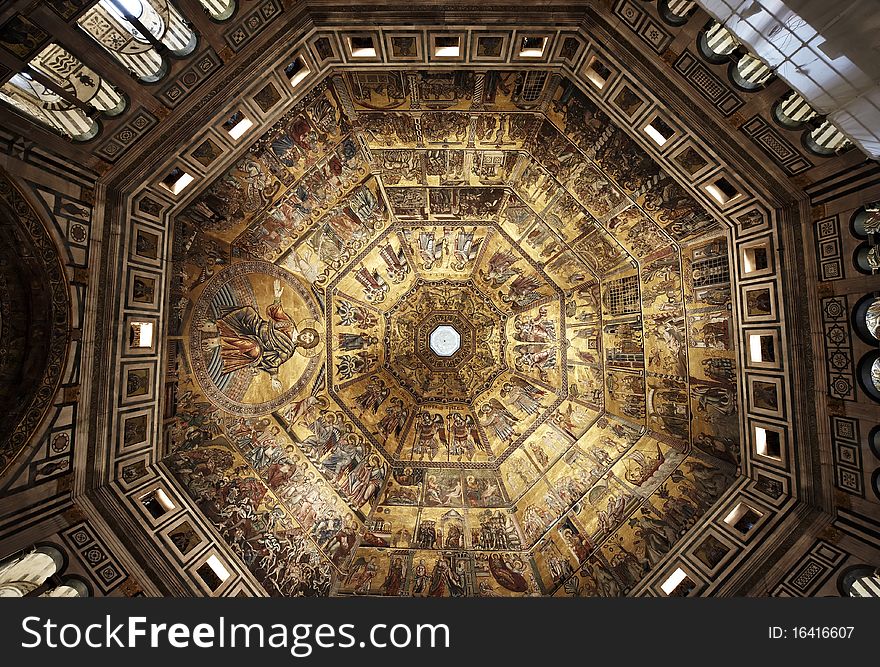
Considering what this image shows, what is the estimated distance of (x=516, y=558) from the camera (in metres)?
12.5

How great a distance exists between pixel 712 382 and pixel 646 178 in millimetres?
5100

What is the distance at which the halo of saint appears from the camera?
1105 centimetres

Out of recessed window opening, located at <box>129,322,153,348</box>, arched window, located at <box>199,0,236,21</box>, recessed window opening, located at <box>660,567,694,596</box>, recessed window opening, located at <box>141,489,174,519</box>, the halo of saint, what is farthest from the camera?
the halo of saint

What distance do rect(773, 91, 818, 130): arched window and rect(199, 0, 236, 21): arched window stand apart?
10076mm

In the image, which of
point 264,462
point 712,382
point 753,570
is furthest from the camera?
point 264,462

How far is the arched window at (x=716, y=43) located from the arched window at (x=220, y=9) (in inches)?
338

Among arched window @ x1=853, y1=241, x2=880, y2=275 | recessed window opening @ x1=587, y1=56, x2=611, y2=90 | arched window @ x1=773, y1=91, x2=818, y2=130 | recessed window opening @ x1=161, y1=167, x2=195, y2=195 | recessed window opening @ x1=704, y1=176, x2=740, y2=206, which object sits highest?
recessed window opening @ x1=587, y1=56, x2=611, y2=90

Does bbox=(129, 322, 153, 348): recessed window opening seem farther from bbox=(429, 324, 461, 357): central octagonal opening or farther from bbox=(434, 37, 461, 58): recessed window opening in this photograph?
bbox=(429, 324, 461, 357): central octagonal opening

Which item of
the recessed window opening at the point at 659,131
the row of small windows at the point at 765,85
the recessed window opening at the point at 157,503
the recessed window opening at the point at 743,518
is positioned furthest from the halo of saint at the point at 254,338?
the recessed window opening at the point at 743,518

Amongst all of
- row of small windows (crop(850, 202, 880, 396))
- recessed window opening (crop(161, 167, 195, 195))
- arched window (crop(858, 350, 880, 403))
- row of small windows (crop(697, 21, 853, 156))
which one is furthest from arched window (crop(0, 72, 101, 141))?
arched window (crop(858, 350, 880, 403))

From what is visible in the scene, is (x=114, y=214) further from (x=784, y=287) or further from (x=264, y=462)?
(x=784, y=287)

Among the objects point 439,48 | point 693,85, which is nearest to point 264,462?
point 439,48

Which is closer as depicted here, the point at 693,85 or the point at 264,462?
the point at 693,85

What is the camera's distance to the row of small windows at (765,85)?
7242 millimetres
